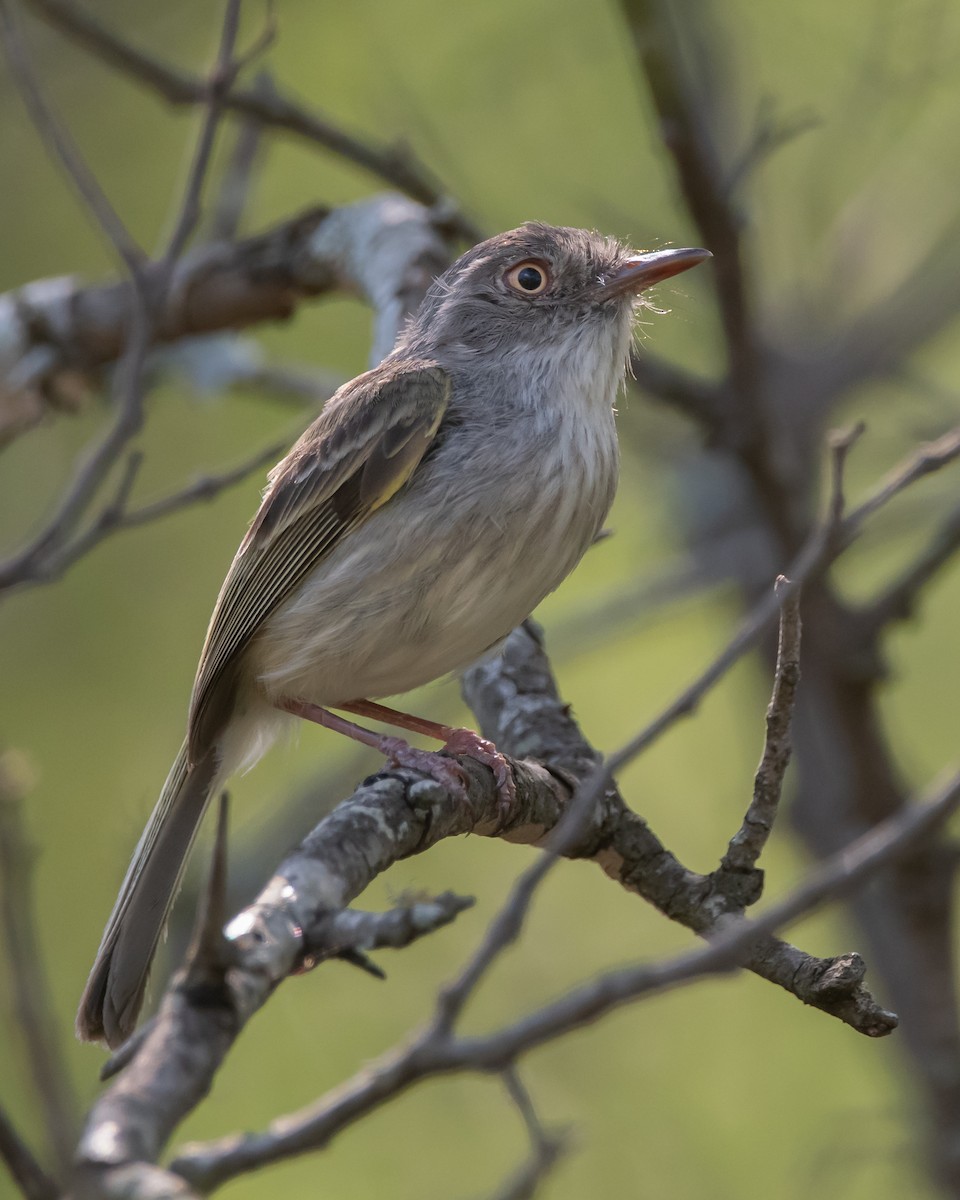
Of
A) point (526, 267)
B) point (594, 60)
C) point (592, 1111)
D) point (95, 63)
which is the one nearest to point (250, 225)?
point (95, 63)

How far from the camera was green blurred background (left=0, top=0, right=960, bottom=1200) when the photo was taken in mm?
5883

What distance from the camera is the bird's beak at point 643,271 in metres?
4.07

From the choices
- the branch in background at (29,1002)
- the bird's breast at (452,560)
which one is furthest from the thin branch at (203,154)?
the branch in background at (29,1002)

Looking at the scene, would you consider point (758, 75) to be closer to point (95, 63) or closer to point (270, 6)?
point (270, 6)

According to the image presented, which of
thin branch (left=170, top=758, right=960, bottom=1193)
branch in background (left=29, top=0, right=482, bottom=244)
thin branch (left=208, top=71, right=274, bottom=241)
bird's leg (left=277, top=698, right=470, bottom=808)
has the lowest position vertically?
thin branch (left=170, top=758, right=960, bottom=1193)

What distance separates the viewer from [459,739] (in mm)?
3732

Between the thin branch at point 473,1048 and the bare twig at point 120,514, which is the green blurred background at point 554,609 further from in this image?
the thin branch at point 473,1048

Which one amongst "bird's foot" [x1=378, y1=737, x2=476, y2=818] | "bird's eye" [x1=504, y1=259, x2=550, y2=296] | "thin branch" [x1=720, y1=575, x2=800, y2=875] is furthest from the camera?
"bird's eye" [x1=504, y1=259, x2=550, y2=296]

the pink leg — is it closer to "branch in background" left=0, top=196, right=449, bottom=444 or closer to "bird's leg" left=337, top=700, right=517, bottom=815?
"bird's leg" left=337, top=700, right=517, bottom=815

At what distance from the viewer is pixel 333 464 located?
12.7 ft

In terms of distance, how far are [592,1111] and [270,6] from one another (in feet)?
14.0

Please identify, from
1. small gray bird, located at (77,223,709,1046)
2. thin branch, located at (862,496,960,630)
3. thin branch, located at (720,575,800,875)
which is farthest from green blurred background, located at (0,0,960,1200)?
thin branch, located at (720,575,800,875)

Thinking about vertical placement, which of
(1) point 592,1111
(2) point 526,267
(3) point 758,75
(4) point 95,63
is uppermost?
(4) point 95,63

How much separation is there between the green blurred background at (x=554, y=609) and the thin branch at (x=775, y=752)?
7.48 ft
